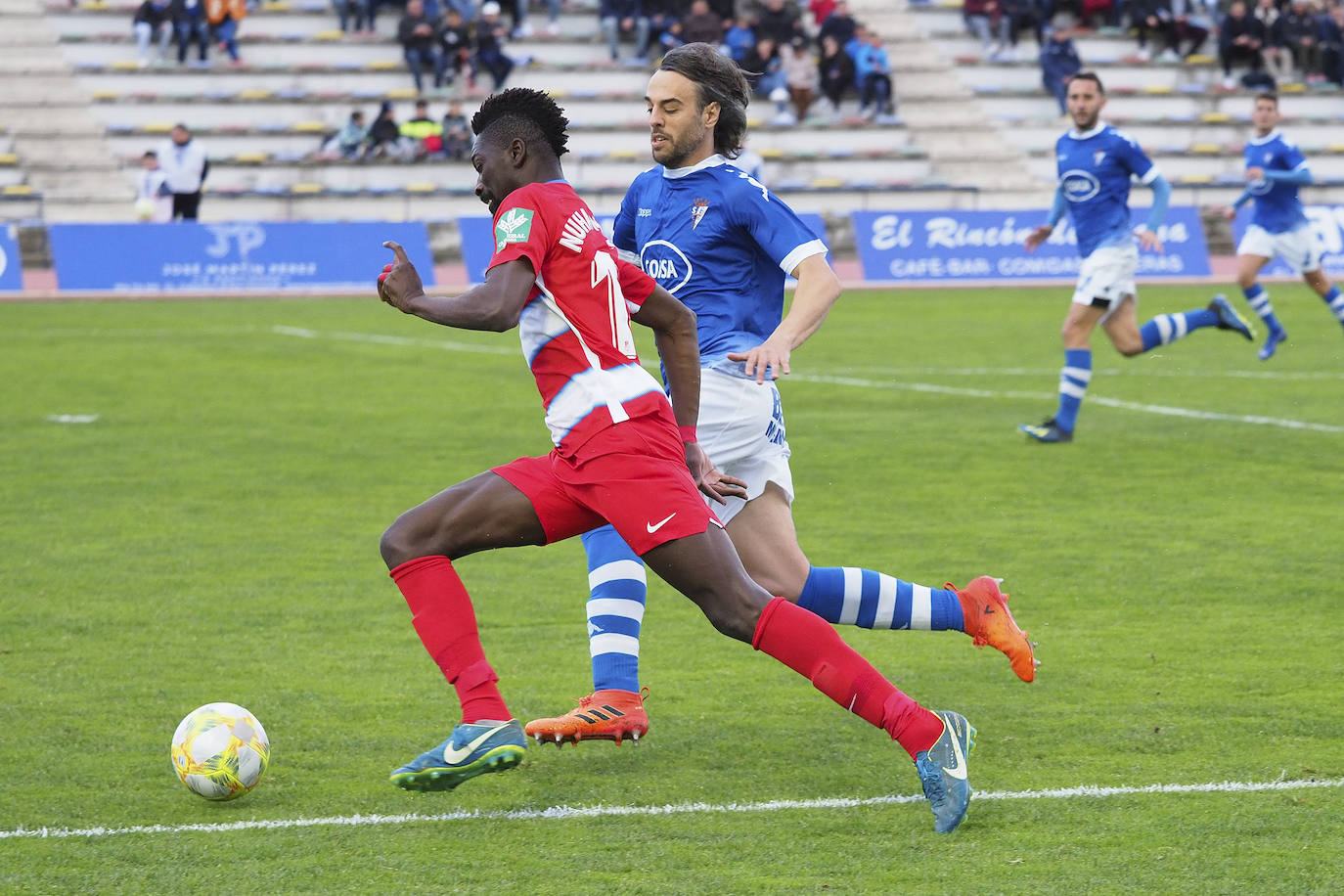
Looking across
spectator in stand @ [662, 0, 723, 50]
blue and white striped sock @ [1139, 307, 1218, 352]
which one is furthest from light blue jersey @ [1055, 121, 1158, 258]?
spectator in stand @ [662, 0, 723, 50]

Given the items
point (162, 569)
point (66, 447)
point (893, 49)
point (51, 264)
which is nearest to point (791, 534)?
point (162, 569)

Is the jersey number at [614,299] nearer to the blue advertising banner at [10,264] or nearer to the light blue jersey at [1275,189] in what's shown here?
the light blue jersey at [1275,189]

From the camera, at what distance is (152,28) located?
30.0 metres

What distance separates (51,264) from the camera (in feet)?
74.6

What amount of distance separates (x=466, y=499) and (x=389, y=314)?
56.8 ft

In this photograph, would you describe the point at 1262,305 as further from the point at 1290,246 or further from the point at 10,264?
the point at 10,264

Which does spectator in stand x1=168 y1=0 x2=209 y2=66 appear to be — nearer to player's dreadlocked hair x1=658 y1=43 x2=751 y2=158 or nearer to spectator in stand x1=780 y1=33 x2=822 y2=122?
spectator in stand x1=780 y1=33 x2=822 y2=122

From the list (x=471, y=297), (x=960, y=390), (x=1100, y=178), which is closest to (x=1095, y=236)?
(x=1100, y=178)

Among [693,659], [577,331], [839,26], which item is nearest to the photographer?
[577,331]

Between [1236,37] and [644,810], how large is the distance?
31.3 m

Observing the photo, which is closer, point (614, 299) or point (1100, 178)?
point (614, 299)

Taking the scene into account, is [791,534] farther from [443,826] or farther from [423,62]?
[423,62]

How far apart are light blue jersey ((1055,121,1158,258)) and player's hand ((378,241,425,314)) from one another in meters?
7.99

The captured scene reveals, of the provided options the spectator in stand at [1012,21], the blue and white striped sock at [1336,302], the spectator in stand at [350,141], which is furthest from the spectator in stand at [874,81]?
the blue and white striped sock at [1336,302]
